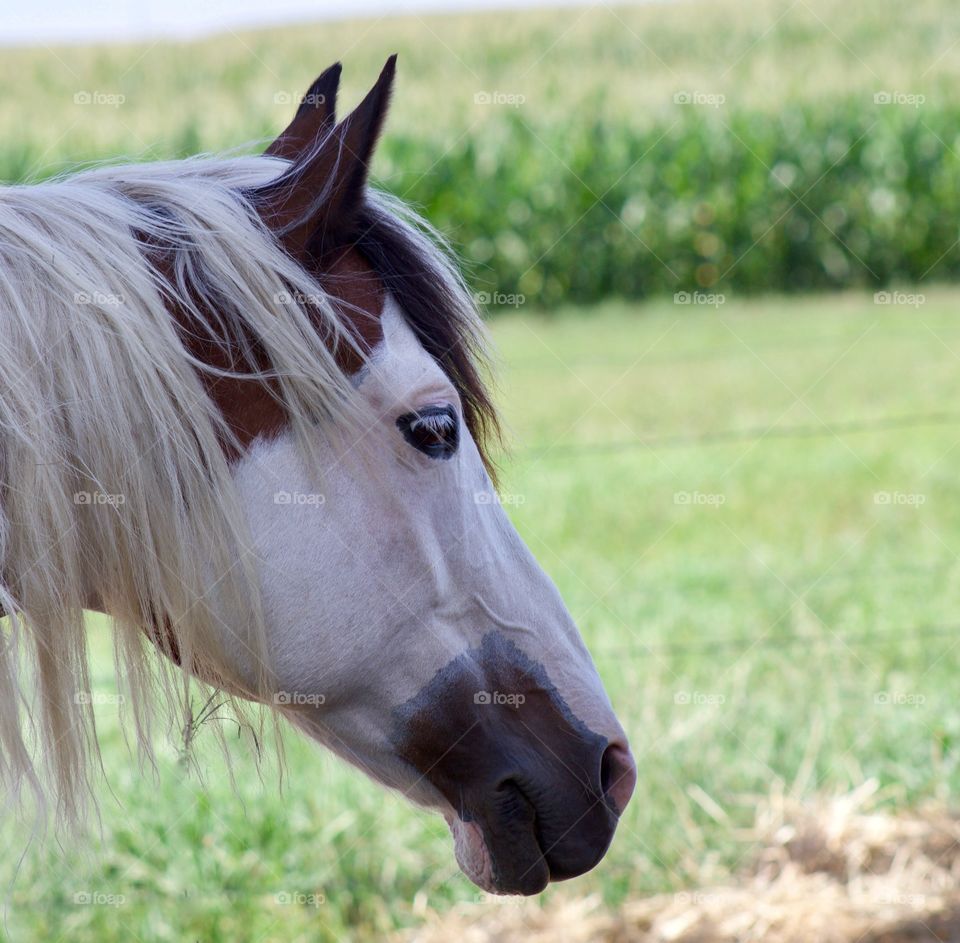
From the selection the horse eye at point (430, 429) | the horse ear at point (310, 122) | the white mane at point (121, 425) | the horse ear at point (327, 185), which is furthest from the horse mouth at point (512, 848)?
the horse ear at point (310, 122)

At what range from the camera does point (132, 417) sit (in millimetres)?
1252

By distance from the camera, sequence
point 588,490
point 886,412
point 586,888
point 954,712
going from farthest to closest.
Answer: point 886,412, point 588,490, point 954,712, point 586,888

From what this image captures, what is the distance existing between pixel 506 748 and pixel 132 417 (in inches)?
24.4

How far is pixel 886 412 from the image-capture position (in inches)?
281

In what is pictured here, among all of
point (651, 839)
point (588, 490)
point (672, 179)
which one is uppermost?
point (672, 179)

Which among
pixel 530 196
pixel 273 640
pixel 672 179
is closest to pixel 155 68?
pixel 530 196

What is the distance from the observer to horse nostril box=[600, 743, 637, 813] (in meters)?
1.42

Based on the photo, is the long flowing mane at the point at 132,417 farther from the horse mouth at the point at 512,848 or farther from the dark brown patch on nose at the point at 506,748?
the horse mouth at the point at 512,848

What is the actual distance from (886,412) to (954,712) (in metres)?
4.21

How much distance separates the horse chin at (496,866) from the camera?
1.41m

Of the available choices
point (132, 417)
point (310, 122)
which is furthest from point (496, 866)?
point (310, 122)

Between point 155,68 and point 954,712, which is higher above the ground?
point 155,68

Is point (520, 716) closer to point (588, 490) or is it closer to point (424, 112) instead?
point (588, 490)

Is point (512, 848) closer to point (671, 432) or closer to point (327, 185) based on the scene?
point (327, 185)
